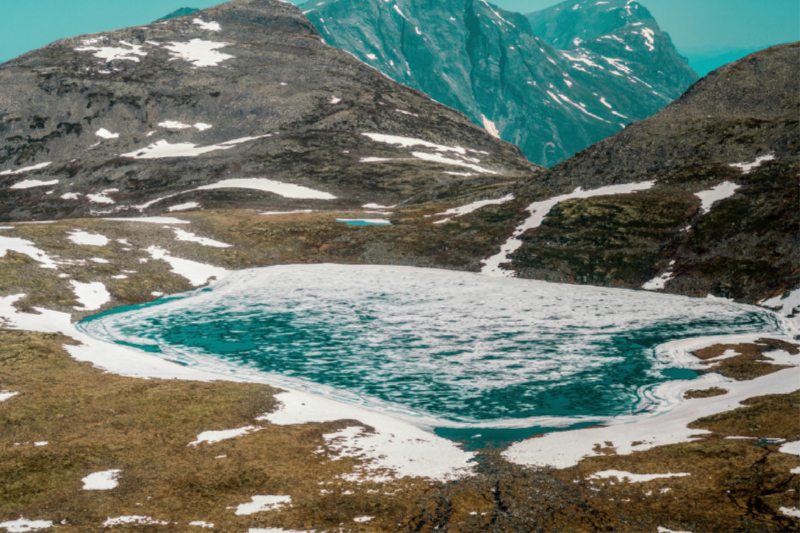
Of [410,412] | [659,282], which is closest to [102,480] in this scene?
[410,412]

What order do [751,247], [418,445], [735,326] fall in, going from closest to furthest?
[418,445]
[735,326]
[751,247]

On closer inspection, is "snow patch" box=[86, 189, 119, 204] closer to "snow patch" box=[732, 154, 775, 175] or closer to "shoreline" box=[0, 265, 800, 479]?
"shoreline" box=[0, 265, 800, 479]

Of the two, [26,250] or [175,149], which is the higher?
[175,149]

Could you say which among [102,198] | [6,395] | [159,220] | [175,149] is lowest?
[6,395]

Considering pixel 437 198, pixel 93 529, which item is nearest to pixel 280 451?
pixel 93 529

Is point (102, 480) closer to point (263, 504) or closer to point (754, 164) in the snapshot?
point (263, 504)

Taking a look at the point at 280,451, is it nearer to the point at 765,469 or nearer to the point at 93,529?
the point at 93,529

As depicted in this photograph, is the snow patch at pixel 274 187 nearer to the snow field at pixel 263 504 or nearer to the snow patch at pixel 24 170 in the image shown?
the snow patch at pixel 24 170
